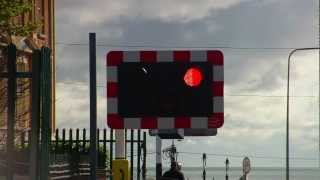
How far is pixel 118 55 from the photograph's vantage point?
6.75 m

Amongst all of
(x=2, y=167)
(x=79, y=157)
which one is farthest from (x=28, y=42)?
(x=2, y=167)

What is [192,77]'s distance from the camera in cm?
670

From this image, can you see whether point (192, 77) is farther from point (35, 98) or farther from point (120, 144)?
point (35, 98)

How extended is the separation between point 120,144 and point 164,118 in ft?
1.64

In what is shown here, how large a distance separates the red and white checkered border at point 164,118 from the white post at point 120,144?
0.44 ft

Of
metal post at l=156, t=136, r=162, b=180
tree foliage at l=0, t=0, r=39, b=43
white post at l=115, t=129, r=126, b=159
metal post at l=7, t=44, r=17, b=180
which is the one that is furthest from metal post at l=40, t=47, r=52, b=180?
tree foliage at l=0, t=0, r=39, b=43

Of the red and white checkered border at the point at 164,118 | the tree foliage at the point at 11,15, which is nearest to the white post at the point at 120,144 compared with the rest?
the red and white checkered border at the point at 164,118

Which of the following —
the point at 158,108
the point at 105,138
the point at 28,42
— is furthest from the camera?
the point at 28,42

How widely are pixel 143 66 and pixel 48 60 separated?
3425 mm

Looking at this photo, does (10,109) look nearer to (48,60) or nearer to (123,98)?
(48,60)

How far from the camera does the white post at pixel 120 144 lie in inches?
269

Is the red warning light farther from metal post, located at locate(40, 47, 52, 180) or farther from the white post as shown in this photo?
metal post, located at locate(40, 47, 52, 180)

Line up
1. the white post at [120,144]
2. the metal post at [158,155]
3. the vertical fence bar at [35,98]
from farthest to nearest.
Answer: the vertical fence bar at [35,98] → the metal post at [158,155] → the white post at [120,144]

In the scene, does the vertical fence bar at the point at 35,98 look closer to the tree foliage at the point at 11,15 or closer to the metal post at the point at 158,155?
the metal post at the point at 158,155
